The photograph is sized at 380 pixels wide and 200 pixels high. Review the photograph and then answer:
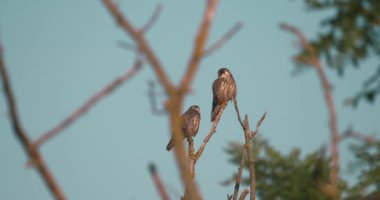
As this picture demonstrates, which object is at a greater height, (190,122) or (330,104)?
(190,122)

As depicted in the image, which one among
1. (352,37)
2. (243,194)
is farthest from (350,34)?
(243,194)

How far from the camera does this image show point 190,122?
15070 mm

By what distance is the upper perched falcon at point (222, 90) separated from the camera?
14846 millimetres


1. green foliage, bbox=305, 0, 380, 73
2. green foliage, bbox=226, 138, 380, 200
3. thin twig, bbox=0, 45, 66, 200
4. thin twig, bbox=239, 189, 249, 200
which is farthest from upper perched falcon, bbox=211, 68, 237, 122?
thin twig, bbox=0, 45, 66, 200

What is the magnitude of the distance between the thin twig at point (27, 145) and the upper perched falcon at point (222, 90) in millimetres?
13379

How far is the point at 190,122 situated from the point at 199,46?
46.5 feet

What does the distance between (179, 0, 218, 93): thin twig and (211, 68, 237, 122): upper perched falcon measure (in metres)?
13.4

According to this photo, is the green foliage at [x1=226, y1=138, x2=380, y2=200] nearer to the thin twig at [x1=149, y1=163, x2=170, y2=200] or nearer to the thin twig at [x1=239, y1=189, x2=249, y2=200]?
the thin twig at [x1=239, y1=189, x2=249, y2=200]

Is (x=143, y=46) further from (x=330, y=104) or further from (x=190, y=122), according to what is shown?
(x=190, y=122)

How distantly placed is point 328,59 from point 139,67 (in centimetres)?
413

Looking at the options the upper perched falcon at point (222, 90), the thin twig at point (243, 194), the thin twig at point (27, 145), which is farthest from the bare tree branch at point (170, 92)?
the upper perched falcon at point (222, 90)

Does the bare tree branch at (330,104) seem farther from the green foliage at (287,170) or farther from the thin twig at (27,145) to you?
the green foliage at (287,170)

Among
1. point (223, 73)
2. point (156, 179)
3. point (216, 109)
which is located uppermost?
point (223, 73)

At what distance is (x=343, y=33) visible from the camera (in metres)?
4.96
